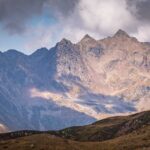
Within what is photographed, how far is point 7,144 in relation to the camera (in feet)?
600

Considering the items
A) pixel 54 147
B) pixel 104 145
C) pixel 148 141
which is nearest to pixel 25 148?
pixel 54 147

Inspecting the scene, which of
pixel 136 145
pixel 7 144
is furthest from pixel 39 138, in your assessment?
pixel 136 145

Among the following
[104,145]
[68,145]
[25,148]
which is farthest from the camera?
[104,145]

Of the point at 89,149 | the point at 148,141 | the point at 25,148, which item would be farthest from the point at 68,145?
the point at 148,141

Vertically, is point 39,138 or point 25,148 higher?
point 39,138

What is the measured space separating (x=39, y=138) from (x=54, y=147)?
20.7 m

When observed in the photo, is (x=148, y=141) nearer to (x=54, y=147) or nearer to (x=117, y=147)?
(x=117, y=147)

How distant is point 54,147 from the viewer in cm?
17150

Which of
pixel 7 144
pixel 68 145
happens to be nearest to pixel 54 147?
pixel 68 145

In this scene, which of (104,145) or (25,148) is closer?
(25,148)

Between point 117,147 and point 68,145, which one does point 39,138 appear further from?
point 117,147

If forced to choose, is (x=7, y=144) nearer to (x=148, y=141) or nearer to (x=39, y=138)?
(x=39, y=138)

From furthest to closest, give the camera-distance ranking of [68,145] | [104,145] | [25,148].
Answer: [104,145]
[68,145]
[25,148]

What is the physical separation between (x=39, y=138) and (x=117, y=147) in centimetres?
3465
